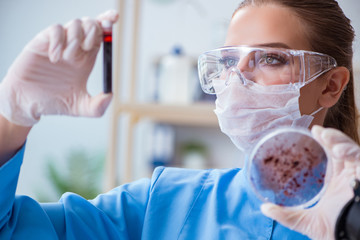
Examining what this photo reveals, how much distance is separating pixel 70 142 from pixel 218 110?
1838mm

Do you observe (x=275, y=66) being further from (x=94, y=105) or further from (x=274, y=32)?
(x=94, y=105)

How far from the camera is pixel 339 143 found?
2.42 feet

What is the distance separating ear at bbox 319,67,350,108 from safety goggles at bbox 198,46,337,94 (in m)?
0.04

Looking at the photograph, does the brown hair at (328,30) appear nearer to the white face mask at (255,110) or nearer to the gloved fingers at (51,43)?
the white face mask at (255,110)

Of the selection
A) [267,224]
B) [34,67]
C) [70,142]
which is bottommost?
[70,142]

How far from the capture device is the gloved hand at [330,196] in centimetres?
74

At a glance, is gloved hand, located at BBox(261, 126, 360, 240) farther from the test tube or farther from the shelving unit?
the shelving unit

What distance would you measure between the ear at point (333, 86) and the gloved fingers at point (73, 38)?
60 centimetres

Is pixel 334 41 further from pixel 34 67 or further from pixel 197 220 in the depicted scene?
pixel 34 67

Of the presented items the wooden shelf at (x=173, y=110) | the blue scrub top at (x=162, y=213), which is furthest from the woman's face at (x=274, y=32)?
the wooden shelf at (x=173, y=110)

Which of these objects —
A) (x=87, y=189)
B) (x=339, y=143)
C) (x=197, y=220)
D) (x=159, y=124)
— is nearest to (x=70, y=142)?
(x=87, y=189)

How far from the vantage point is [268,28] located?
38.6 inches

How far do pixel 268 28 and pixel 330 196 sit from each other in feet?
1.33

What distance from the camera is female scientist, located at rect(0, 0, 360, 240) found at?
30.7 inches
